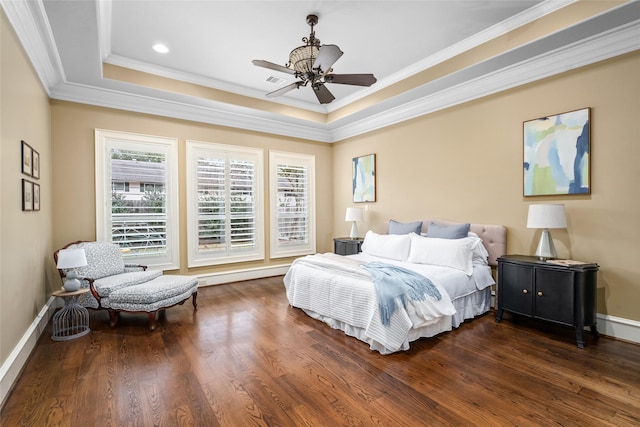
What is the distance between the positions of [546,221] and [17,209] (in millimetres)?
4900

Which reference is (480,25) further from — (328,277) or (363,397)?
(363,397)

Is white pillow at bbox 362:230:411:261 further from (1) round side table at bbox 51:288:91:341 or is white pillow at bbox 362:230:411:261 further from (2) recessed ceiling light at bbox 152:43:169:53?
(2) recessed ceiling light at bbox 152:43:169:53

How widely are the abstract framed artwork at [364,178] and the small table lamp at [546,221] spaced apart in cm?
281

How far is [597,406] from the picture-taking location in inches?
79.0

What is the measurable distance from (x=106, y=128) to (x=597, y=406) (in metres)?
5.99

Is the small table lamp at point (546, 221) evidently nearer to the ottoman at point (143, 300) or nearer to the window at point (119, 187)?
the ottoman at point (143, 300)

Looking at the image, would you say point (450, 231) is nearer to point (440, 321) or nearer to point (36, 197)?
point (440, 321)

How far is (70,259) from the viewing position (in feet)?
10.2

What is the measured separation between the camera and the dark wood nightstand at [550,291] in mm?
2863

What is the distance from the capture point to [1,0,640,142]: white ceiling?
2881 millimetres

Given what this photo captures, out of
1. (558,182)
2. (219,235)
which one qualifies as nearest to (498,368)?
(558,182)

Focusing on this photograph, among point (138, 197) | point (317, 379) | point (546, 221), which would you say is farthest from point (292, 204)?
point (546, 221)

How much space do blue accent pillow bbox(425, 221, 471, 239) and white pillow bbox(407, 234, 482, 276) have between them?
5.1 inches

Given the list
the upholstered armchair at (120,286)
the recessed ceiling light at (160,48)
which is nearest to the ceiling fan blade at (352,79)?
the recessed ceiling light at (160,48)
